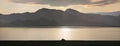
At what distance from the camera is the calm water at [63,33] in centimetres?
152

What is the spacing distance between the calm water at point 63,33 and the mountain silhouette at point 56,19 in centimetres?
3

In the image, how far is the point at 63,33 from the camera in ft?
5.03

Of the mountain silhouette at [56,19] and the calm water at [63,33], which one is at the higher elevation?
the mountain silhouette at [56,19]

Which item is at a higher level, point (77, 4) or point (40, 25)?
point (77, 4)

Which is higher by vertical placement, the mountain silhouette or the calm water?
the mountain silhouette

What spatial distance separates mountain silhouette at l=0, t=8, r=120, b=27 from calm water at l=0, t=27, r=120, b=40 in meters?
0.03

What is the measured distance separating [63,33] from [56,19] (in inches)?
4.1

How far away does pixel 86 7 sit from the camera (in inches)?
61.2

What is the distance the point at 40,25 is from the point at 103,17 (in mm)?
421

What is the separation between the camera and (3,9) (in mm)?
1538

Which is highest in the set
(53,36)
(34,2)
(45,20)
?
(34,2)

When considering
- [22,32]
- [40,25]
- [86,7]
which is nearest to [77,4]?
[86,7]

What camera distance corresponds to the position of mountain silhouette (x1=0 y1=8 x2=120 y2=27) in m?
1.54

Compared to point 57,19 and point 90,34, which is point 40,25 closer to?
point 57,19
